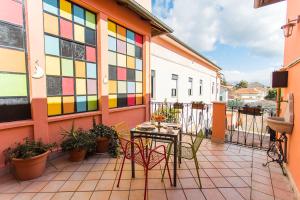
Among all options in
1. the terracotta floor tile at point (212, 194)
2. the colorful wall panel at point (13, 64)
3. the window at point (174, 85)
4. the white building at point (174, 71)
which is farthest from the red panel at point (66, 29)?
the window at point (174, 85)

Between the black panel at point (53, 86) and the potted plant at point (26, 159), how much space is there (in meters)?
0.90

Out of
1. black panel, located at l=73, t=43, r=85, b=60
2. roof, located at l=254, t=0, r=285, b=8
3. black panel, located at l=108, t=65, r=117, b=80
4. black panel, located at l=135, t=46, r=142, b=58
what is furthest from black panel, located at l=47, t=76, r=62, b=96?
roof, located at l=254, t=0, r=285, b=8

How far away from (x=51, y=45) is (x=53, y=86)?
0.74 meters

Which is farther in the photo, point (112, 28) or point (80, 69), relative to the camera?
point (112, 28)

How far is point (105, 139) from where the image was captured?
3395 millimetres

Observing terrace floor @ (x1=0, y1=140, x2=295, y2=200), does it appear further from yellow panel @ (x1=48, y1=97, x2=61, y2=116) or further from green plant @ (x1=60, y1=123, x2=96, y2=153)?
yellow panel @ (x1=48, y1=97, x2=61, y2=116)

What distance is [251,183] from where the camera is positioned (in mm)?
2406

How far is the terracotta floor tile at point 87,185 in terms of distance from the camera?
2191mm

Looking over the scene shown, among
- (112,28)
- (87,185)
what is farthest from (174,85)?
(87,185)

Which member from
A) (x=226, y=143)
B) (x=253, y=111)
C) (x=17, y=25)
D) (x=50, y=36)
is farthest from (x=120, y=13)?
(x=226, y=143)

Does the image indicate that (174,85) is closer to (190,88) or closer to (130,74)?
(190,88)

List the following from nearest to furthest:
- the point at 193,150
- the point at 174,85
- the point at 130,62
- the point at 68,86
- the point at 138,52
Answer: the point at 193,150, the point at 68,86, the point at 130,62, the point at 138,52, the point at 174,85

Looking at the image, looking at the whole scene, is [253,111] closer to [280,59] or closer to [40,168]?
[280,59]

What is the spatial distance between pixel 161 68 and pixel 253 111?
12.3 feet
